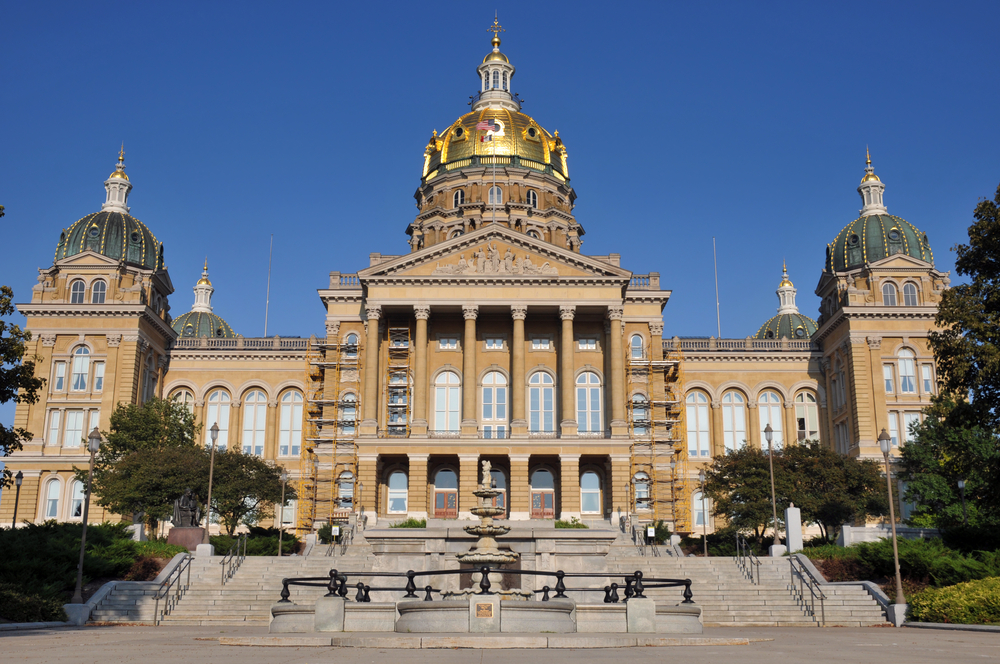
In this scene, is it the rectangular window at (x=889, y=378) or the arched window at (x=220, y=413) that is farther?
the arched window at (x=220, y=413)

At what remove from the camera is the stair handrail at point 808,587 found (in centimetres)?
2920

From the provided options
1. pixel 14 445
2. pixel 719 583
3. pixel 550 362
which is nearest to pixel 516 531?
pixel 719 583

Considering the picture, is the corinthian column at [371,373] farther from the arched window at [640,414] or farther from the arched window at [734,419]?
the arched window at [734,419]

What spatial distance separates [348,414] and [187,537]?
2116cm

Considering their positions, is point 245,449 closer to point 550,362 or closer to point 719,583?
point 550,362

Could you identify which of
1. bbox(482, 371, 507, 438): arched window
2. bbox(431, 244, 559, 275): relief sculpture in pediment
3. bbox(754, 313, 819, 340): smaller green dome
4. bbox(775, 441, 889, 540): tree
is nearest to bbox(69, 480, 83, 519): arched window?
bbox(482, 371, 507, 438): arched window

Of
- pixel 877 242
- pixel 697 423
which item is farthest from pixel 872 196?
pixel 697 423

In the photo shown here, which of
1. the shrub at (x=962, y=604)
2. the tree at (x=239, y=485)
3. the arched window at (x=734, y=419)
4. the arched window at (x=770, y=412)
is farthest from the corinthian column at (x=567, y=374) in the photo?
the shrub at (x=962, y=604)

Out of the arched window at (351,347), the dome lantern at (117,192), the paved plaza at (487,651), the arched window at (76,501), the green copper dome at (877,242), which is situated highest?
the dome lantern at (117,192)

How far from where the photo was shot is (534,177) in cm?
7638

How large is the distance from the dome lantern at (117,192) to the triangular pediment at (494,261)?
2215 cm

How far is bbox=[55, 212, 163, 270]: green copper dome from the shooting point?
208 ft

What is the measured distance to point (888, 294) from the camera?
6147cm

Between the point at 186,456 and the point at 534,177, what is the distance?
128 feet
